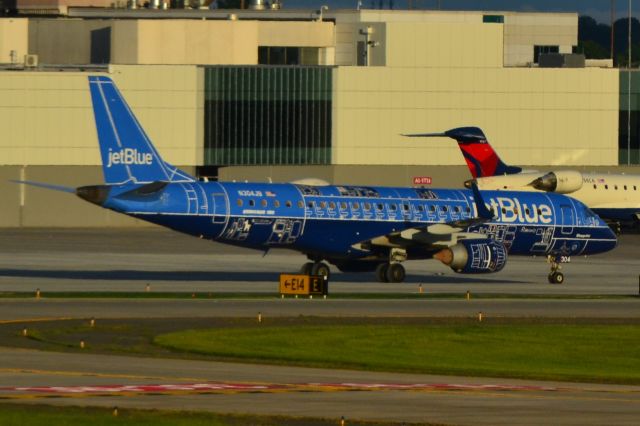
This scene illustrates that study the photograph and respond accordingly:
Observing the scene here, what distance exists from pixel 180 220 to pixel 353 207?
7498 mm

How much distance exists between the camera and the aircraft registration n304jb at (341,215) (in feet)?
177

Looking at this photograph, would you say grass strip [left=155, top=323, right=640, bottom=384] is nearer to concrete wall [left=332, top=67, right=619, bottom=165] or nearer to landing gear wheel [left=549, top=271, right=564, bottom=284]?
landing gear wheel [left=549, top=271, right=564, bottom=284]

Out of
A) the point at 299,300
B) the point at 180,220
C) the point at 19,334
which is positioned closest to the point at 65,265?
the point at 180,220

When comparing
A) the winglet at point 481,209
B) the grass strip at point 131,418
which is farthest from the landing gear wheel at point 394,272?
the grass strip at point 131,418

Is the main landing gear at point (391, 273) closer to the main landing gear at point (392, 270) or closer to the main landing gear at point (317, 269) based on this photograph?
the main landing gear at point (392, 270)

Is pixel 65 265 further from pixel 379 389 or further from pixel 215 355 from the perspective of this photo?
pixel 379 389

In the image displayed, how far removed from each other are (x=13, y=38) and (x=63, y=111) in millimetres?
16838

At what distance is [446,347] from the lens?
127ft

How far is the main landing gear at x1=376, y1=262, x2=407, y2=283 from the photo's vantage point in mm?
59625

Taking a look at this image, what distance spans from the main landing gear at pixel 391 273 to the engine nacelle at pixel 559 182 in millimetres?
33775

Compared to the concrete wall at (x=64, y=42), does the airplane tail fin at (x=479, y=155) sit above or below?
below

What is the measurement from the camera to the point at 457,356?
122ft

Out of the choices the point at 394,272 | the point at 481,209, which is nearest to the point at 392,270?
the point at 394,272

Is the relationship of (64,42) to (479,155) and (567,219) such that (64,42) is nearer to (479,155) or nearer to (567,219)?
(479,155)
